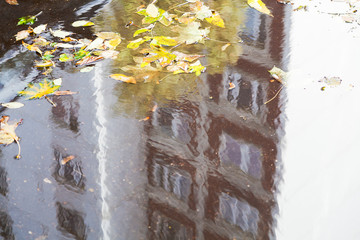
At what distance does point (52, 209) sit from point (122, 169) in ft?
1.16

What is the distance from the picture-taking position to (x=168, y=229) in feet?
4.74

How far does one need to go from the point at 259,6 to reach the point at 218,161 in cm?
185

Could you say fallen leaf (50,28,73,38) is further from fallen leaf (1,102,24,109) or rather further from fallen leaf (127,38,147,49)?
fallen leaf (1,102,24,109)

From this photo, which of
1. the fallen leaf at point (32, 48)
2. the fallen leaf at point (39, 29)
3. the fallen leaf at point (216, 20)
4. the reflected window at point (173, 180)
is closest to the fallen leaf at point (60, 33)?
the fallen leaf at point (39, 29)

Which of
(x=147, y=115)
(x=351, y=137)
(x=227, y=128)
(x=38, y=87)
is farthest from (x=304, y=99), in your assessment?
(x=38, y=87)

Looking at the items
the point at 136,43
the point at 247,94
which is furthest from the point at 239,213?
the point at 136,43

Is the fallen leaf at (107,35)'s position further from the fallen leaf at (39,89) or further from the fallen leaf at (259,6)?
the fallen leaf at (259,6)

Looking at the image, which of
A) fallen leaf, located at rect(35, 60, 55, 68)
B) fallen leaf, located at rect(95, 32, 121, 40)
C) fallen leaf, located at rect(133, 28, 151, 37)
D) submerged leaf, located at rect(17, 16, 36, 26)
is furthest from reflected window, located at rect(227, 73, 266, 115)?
submerged leaf, located at rect(17, 16, 36, 26)

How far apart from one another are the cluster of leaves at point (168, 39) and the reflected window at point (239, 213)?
100 cm

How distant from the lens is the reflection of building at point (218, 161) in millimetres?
1469

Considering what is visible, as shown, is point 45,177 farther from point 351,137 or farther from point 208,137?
point 351,137

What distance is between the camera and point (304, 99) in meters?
2.07

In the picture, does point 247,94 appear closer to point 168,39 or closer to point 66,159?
point 168,39

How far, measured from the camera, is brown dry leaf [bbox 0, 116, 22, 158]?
1878mm
